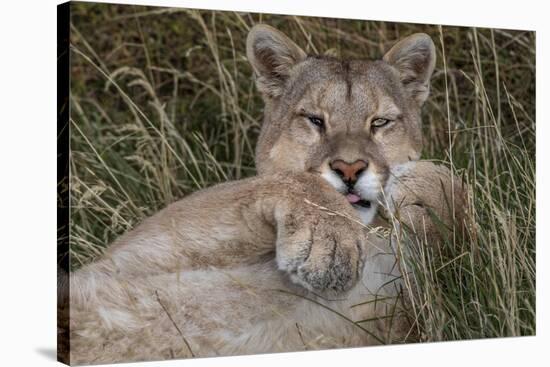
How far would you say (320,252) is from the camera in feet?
15.0

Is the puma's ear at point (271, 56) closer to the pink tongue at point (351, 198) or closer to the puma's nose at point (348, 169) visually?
the puma's nose at point (348, 169)

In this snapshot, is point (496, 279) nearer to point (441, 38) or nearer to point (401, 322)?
point (401, 322)

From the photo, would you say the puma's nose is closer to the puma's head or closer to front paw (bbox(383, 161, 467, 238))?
the puma's head

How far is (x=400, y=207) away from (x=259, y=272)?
97 centimetres

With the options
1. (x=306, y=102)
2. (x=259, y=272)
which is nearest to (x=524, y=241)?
(x=306, y=102)

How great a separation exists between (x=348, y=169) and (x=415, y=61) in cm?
103

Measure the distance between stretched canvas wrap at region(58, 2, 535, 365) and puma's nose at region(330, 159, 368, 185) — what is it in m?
0.01

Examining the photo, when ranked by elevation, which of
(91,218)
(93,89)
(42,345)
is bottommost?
(42,345)

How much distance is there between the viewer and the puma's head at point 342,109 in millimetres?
5359

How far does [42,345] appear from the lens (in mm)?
5312

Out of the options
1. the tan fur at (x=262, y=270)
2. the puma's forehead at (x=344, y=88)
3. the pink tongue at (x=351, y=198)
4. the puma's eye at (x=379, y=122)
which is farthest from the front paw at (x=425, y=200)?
the puma's forehead at (x=344, y=88)

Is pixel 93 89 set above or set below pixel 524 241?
above

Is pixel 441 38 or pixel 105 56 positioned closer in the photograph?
pixel 441 38

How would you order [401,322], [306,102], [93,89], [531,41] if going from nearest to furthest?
[401,322], [306,102], [531,41], [93,89]
